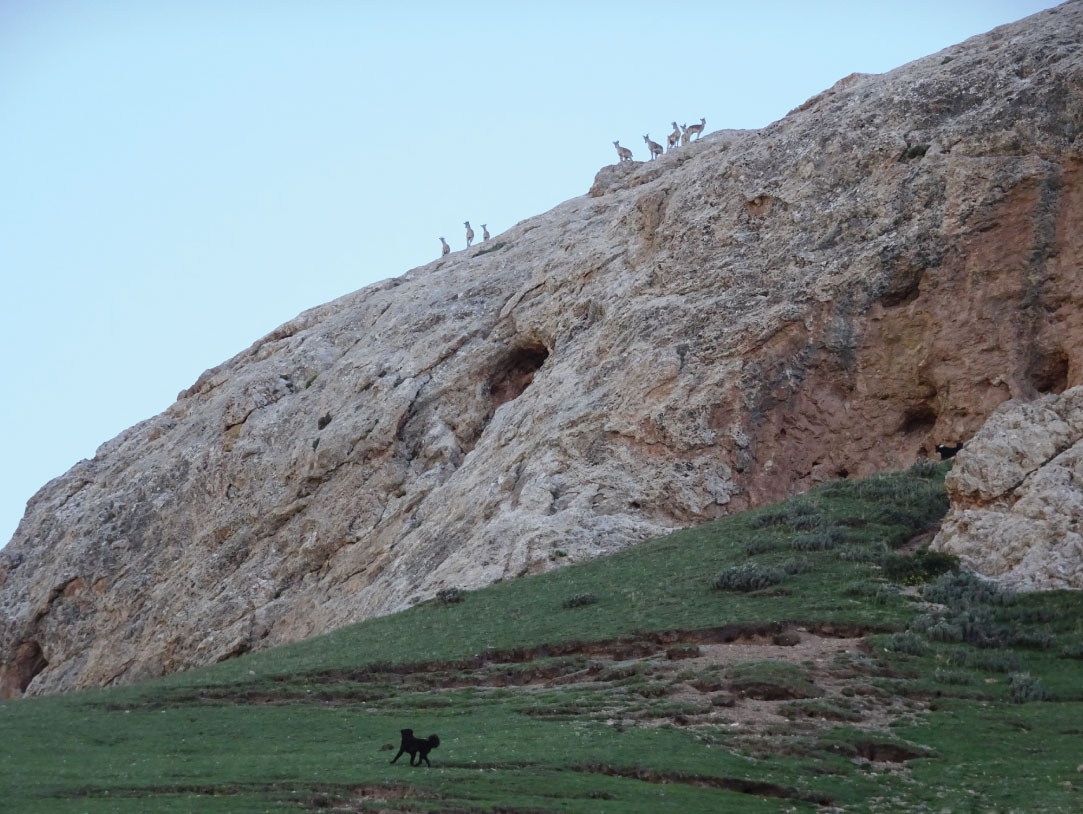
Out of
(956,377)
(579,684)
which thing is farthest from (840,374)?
(579,684)

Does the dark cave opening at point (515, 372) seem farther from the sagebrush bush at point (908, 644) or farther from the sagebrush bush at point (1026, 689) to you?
the sagebrush bush at point (1026, 689)

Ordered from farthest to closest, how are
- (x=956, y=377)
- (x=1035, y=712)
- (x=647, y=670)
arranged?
(x=956, y=377) → (x=647, y=670) → (x=1035, y=712)

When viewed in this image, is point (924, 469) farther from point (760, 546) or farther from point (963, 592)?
point (963, 592)

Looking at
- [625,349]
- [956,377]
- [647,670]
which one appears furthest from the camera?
[625,349]

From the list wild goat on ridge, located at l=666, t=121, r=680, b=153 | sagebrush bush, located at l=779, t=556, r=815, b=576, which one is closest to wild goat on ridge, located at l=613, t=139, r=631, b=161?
wild goat on ridge, located at l=666, t=121, r=680, b=153

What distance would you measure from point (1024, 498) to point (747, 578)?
6.75 m

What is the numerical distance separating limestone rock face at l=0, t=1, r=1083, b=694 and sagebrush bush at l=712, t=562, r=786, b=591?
7.17 m

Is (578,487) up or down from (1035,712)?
up

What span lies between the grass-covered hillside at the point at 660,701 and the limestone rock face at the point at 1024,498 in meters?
0.79

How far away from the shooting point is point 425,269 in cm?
7131

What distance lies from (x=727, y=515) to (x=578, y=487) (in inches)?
186

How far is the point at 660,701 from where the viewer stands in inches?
1048

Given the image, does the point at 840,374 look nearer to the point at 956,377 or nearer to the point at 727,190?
the point at 956,377

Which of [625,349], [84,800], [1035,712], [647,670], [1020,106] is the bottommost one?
[1035,712]
